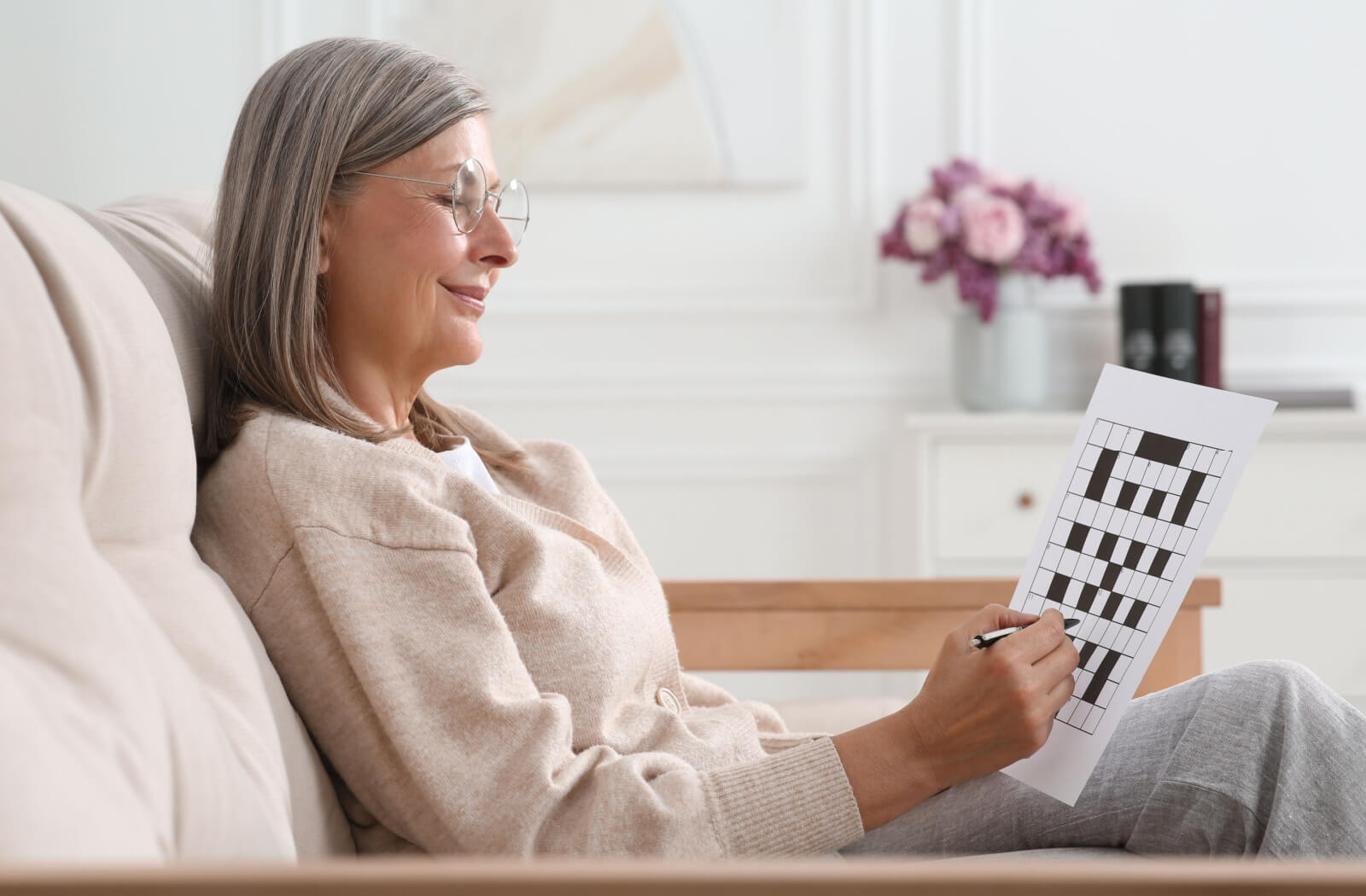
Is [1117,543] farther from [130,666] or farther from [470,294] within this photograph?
[130,666]

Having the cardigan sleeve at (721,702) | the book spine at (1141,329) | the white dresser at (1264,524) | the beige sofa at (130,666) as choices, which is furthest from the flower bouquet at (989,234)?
the beige sofa at (130,666)

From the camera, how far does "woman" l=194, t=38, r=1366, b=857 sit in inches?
34.9

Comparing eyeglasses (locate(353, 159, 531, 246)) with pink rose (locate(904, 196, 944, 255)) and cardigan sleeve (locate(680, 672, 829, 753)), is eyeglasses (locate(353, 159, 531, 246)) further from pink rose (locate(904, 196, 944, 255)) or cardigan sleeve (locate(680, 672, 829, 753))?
pink rose (locate(904, 196, 944, 255))

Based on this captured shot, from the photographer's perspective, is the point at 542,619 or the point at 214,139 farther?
the point at 214,139

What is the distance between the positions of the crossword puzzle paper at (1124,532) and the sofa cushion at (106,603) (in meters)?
0.58

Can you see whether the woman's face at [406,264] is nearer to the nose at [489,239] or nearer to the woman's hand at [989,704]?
the nose at [489,239]

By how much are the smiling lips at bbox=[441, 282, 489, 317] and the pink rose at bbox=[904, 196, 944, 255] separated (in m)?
1.49

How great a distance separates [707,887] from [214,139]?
2.70 meters

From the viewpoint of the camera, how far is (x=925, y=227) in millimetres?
2488

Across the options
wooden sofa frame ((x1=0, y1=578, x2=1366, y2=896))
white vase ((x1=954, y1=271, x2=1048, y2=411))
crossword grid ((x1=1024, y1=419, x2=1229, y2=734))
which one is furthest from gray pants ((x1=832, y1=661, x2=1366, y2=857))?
white vase ((x1=954, y1=271, x2=1048, y2=411))

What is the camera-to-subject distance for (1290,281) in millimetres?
2615

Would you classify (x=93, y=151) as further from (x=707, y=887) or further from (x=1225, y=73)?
(x=707, y=887)

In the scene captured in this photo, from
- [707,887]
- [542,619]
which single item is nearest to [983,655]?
[542,619]

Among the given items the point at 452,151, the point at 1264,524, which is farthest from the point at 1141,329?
the point at 452,151
